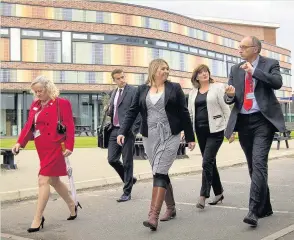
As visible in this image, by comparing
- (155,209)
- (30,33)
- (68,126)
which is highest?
(30,33)

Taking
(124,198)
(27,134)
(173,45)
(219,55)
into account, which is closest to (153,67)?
(27,134)

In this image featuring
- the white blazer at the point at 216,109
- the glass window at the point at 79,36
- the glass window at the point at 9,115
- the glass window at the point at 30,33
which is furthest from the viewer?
the glass window at the point at 79,36

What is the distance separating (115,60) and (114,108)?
48.7 m

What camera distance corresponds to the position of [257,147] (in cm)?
527

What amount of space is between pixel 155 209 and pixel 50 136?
4.80 ft

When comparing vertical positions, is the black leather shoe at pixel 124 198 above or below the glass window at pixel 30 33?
below

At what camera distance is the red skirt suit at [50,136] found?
5.51m

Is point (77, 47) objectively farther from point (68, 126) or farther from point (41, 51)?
point (68, 126)

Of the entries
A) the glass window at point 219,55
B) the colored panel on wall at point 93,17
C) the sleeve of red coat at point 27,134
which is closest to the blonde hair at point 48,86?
the sleeve of red coat at point 27,134

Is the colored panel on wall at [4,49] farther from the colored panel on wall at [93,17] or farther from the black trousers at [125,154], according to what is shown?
the black trousers at [125,154]

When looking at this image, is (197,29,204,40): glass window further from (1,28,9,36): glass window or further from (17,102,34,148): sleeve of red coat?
(17,102,34,148): sleeve of red coat

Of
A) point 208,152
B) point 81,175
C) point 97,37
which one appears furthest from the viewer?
point 97,37

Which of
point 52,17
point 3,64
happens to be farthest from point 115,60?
point 3,64

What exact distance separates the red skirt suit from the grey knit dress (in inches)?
37.5
